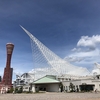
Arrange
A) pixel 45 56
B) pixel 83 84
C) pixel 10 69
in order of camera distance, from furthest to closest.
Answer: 1. pixel 10 69
2. pixel 45 56
3. pixel 83 84

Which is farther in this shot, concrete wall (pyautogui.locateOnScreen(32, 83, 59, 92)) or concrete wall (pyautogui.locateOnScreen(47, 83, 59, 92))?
concrete wall (pyautogui.locateOnScreen(32, 83, 59, 92))

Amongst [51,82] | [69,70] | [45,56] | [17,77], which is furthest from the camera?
[17,77]

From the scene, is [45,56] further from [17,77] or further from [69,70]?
[17,77]

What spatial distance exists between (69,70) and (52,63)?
8.70 meters

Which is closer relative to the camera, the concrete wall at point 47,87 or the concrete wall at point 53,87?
the concrete wall at point 53,87

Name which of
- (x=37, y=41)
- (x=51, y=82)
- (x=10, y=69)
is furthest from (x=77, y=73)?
(x=10, y=69)

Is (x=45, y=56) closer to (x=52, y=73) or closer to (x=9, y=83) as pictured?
(x=52, y=73)

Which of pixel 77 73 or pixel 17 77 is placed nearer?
pixel 77 73

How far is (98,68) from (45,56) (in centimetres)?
2644

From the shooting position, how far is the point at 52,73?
76062 millimetres

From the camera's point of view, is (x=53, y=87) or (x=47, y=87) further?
(x=47, y=87)

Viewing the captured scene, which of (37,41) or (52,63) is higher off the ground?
(37,41)

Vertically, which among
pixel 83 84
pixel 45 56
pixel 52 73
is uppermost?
pixel 45 56

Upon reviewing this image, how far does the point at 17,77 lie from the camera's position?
151 metres
